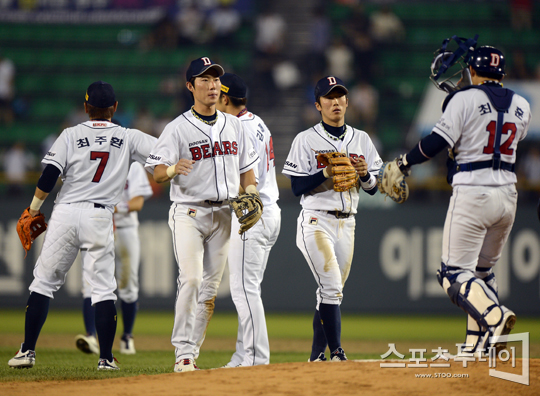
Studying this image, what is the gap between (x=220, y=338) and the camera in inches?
336

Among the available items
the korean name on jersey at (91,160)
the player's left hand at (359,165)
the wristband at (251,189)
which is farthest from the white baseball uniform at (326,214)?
the korean name on jersey at (91,160)

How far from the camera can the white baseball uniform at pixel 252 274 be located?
5.08m

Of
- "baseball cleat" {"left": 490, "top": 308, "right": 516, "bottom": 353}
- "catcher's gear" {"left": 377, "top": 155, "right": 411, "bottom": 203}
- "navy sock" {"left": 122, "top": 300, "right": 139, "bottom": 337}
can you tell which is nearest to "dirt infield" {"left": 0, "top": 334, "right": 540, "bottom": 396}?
"baseball cleat" {"left": 490, "top": 308, "right": 516, "bottom": 353}

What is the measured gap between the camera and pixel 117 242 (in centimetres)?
697

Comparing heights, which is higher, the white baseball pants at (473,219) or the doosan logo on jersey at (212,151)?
the doosan logo on jersey at (212,151)

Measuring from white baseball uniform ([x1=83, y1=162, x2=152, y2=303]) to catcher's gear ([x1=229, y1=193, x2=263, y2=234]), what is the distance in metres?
2.32

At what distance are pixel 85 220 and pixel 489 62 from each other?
10.7 ft

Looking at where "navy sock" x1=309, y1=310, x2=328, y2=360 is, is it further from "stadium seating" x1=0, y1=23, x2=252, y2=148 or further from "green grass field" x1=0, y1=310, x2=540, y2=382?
"stadium seating" x1=0, y1=23, x2=252, y2=148

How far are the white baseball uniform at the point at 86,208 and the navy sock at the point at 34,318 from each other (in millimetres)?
68

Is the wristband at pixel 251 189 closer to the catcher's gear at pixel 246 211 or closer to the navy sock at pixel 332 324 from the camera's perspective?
the catcher's gear at pixel 246 211

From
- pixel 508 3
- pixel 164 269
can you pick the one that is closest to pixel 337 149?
pixel 164 269

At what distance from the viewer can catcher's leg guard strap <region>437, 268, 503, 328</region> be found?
4.45 metres

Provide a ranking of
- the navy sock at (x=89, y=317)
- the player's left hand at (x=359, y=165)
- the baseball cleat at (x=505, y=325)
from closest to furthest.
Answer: the baseball cleat at (x=505, y=325), the player's left hand at (x=359, y=165), the navy sock at (x=89, y=317)

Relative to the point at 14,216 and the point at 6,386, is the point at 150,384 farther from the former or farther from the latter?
the point at 14,216
